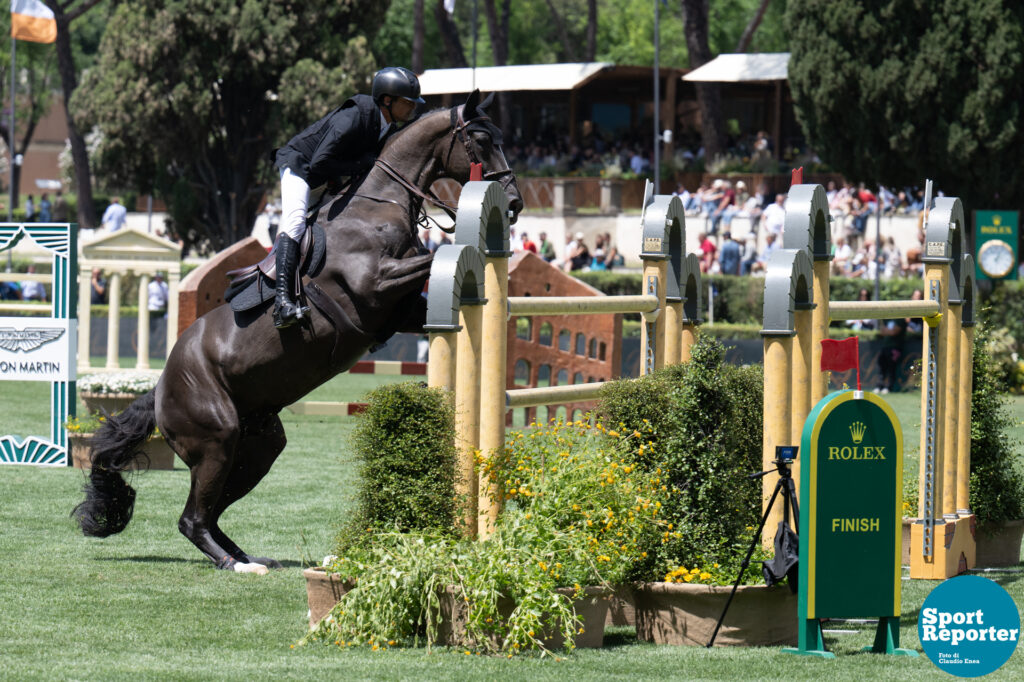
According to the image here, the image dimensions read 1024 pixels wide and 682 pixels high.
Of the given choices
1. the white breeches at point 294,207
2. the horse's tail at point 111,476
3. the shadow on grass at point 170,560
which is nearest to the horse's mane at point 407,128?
the white breeches at point 294,207

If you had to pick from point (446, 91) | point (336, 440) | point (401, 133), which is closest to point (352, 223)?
point (401, 133)

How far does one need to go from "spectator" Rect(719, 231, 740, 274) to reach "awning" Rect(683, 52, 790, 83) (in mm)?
9001

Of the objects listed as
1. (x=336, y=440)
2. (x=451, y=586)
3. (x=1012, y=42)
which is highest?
(x=1012, y=42)

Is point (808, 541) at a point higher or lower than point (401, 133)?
lower

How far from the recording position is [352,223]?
7.52m

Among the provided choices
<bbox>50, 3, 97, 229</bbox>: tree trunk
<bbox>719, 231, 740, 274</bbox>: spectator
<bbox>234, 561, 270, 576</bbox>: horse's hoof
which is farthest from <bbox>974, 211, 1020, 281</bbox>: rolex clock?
<bbox>50, 3, 97, 229</bbox>: tree trunk

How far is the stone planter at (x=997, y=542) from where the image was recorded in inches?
352

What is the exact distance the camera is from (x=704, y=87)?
120 feet

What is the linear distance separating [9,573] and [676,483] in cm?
350

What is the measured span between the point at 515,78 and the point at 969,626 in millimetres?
36318

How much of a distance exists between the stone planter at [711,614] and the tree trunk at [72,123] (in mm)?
30725

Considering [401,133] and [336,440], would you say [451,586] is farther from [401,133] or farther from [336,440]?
[336,440]

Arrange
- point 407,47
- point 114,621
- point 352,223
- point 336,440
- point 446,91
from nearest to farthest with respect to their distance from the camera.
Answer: point 114,621 → point 352,223 → point 336,440 → point 446,91 → point 407,47

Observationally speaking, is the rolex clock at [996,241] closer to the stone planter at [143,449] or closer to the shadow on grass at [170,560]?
the stone planter at [143,449]
